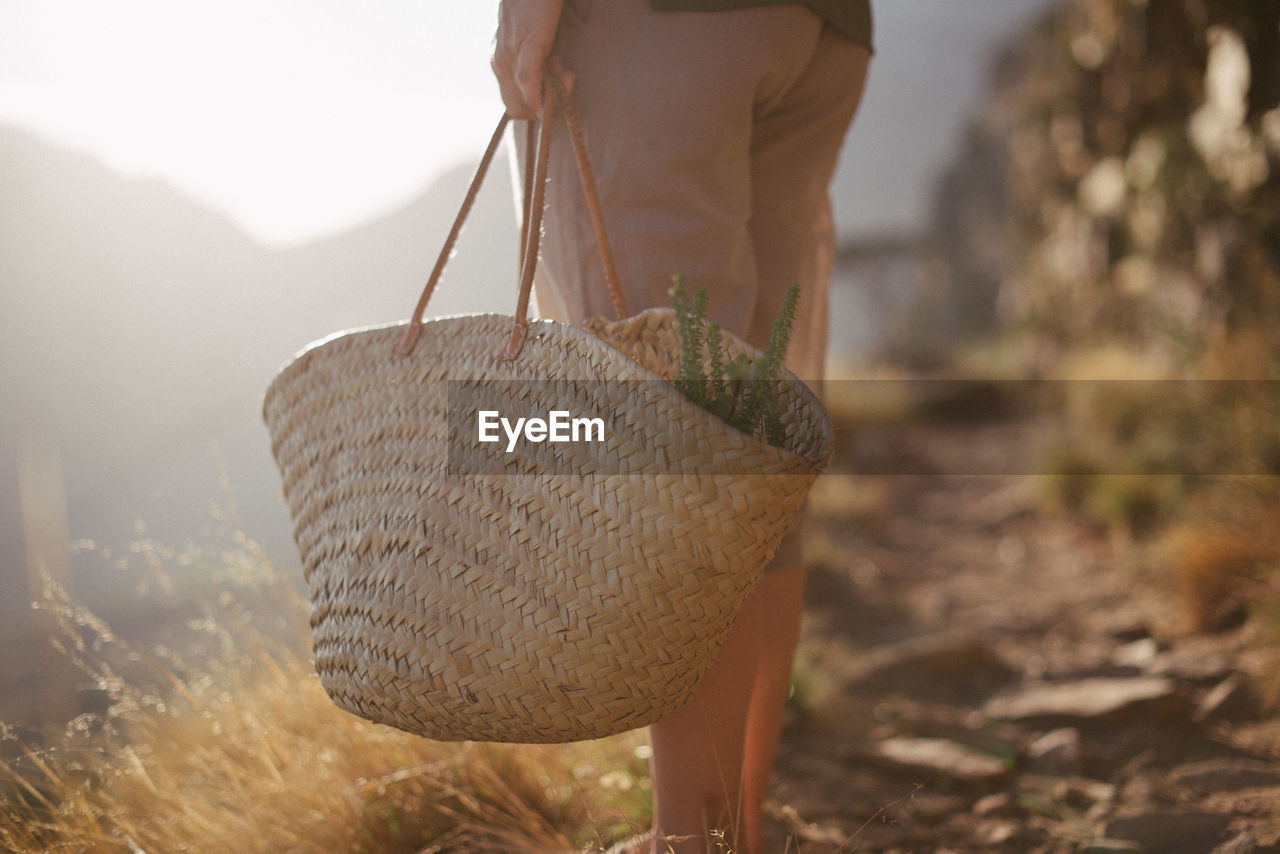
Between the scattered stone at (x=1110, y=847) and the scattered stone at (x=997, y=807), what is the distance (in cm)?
17

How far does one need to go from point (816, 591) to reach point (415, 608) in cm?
245

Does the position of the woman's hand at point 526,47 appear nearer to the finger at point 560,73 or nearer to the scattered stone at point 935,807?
the finger at point 560,73

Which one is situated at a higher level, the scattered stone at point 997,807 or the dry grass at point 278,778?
the dry grass at point 278,778

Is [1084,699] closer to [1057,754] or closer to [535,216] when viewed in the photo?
[1057,754]

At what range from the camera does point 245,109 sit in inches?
90.5

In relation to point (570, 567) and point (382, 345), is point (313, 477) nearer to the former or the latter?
point (382, 345)

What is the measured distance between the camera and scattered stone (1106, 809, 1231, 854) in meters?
1.34

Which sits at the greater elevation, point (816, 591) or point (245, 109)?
point (245, 109)

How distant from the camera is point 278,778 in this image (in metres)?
1.29

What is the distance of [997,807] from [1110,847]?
0.76 ft

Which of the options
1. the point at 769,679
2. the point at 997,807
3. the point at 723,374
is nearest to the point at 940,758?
the point at 997,807

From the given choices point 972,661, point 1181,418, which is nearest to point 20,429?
point 972,661

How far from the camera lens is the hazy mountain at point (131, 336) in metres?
3.15

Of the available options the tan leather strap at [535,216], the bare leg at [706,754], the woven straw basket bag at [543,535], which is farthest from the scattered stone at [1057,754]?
the tan leather strap at [535,216]
